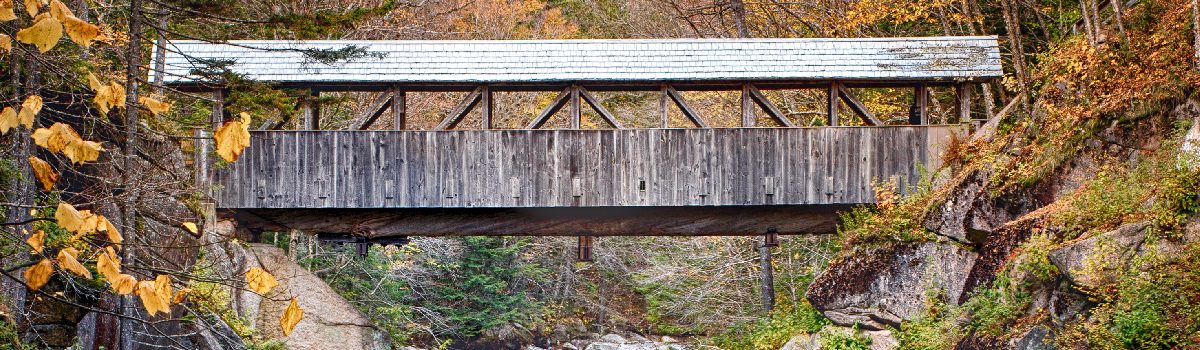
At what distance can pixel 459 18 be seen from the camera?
86.9 feet

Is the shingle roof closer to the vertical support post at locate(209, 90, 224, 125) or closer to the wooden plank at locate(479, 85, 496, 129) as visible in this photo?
the wooden plank at locate(479, 85, 496, 129)

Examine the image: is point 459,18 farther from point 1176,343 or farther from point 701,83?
point 1176,343

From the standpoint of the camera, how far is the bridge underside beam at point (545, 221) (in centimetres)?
1380

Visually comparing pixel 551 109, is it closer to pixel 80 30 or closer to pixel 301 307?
pixel 301 307

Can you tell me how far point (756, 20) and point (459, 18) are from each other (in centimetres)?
820

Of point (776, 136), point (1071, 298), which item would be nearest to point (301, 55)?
point (776, 136)

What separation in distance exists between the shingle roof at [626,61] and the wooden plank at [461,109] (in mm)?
247

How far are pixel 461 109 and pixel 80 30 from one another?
10.7 metres

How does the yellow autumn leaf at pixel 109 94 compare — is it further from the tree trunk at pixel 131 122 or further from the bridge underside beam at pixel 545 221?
the bridge underside beam at pixel 545 221

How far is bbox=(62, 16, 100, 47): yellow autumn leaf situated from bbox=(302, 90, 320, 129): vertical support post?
954 cm

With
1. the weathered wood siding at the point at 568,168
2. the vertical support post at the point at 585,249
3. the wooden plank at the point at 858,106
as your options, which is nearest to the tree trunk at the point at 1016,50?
the weathered wood siding at the point at 568,168

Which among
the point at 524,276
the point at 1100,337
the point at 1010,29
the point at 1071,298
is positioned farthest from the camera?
the point at 524,276

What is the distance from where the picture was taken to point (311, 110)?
14.4 meters

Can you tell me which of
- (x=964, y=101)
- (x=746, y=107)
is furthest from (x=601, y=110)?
(x=964, y=101)
